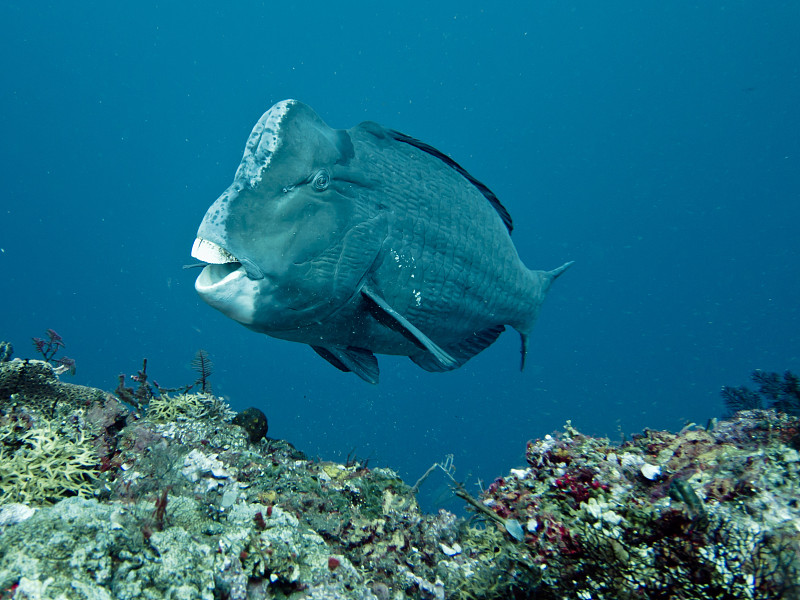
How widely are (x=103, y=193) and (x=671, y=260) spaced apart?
8958 cm

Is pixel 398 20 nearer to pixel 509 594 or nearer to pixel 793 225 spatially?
pixel 793 225

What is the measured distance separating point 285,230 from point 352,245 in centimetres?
57

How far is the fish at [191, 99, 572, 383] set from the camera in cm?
278

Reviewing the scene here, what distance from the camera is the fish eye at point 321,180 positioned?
10.00 ft

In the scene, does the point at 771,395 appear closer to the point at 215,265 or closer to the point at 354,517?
the point at 354,517

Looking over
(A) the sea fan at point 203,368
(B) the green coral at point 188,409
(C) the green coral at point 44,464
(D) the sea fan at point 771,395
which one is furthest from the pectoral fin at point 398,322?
(D) the sea fan at point 771,395

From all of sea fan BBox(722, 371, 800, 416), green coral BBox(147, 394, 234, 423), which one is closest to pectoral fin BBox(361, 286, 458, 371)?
green coral BBox(147, 394, 234, 423)

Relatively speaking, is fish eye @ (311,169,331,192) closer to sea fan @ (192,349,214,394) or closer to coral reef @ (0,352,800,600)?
coral reef @ (0,352,800,600)

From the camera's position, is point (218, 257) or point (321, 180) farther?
point (321, 180)

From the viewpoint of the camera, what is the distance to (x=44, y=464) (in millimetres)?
2393

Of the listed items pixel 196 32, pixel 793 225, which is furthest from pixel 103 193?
pixel 793 225

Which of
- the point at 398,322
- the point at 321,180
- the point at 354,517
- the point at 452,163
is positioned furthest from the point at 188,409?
the point at 452,163

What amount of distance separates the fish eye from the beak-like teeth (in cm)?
83

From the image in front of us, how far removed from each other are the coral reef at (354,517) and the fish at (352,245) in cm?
115
